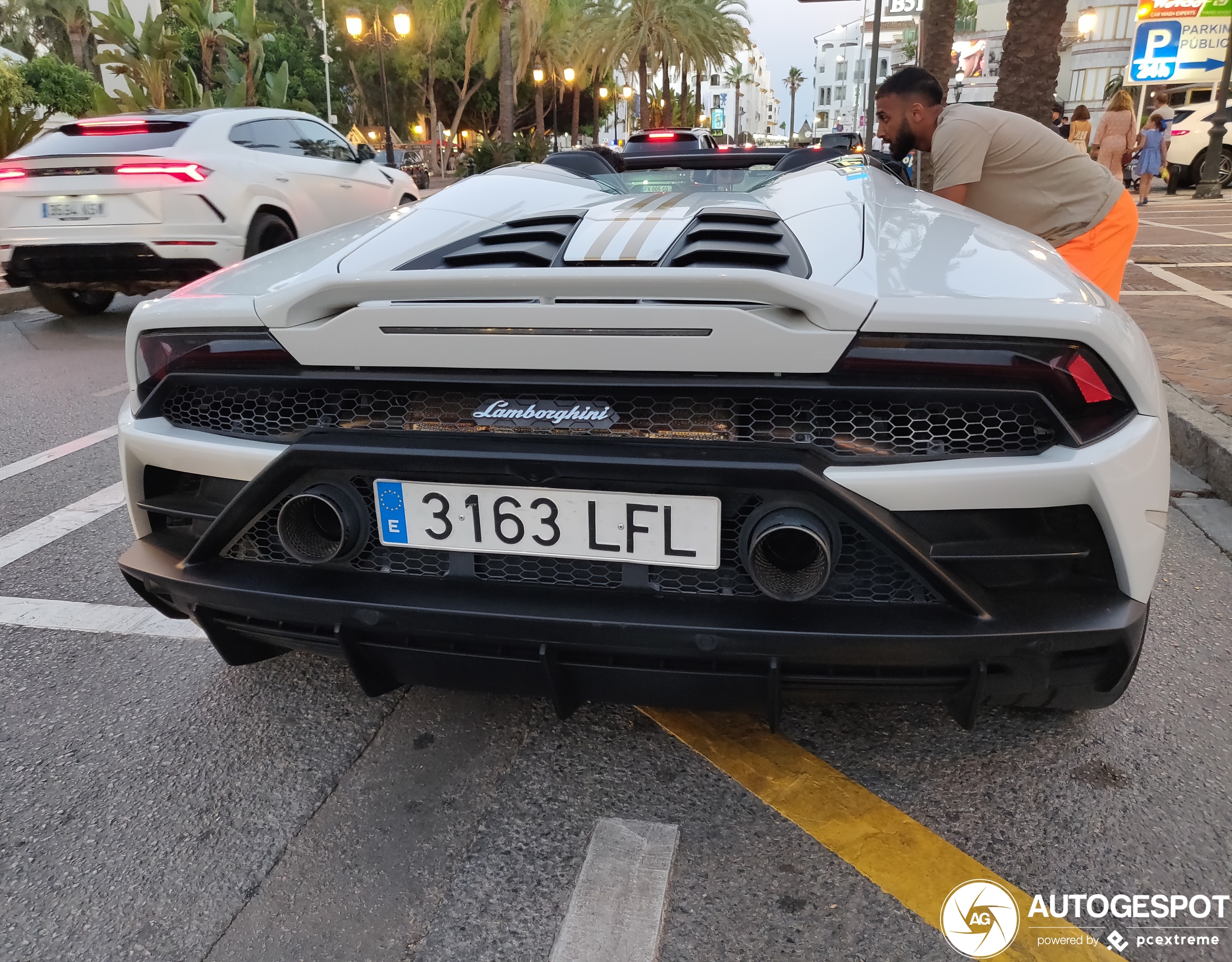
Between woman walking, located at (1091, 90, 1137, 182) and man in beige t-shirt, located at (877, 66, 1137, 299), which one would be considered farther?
woman walking, located at (1091, 90, 1137, 182)

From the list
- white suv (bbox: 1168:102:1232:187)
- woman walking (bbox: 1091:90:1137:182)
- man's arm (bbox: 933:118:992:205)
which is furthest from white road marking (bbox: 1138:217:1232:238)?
man's arm (bbox: 933:118:992:205)

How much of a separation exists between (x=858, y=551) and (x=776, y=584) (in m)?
0.17

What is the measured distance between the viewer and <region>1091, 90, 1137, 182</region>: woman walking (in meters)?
12.2

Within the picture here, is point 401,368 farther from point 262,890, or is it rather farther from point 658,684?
point 262,890

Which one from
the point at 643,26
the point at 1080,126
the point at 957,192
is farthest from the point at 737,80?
the point at 957,192

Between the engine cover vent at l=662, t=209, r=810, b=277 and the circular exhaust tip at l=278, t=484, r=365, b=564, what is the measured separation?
73cm

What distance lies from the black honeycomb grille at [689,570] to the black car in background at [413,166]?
88.0ft

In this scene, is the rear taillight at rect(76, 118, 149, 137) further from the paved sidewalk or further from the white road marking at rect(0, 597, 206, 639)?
the paved sidewalk

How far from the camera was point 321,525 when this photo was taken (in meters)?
1.71

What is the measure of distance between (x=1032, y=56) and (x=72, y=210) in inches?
313

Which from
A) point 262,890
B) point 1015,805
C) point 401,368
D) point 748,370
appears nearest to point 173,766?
point 262,890

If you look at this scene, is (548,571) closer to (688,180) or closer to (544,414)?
(544,414)

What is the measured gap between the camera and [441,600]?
1.62m

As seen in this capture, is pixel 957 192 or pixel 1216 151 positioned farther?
pixel 1216 151
